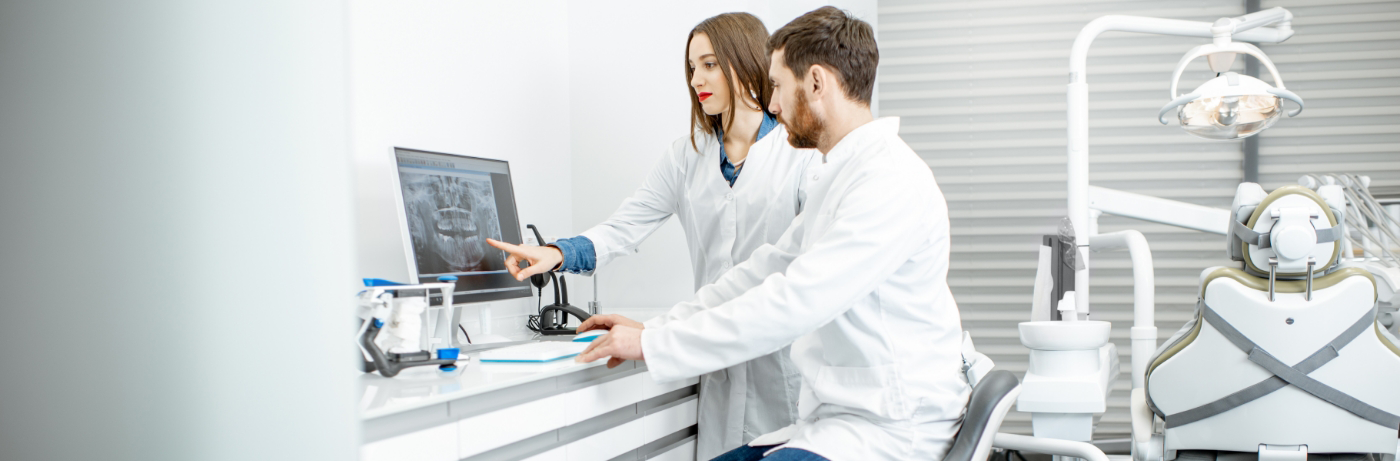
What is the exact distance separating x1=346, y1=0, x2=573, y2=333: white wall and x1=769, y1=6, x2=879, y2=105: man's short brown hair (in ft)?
3.14

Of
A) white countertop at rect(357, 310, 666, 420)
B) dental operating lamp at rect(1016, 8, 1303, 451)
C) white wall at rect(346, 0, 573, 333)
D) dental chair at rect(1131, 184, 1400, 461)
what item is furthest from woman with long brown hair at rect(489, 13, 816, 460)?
dental chair at rect(1131, 184, 1400, 461)

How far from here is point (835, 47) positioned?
1.55 meters

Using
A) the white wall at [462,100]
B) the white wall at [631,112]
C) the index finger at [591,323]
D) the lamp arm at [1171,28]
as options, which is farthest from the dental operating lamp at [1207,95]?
the white wall at [462,100]

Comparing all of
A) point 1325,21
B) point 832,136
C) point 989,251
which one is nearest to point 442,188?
point 832,136

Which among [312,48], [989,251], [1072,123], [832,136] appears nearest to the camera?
[312,48]

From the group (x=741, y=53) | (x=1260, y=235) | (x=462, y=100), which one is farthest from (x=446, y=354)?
(x=1260, y=235)

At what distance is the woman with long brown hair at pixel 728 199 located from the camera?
1990mm

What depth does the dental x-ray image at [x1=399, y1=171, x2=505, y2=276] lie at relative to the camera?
2.06 metres

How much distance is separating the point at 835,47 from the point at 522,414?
84cm

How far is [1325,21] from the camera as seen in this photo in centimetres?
385

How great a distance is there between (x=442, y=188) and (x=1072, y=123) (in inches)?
78.3

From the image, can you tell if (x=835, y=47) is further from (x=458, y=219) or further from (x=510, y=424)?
(x=458, y=219)

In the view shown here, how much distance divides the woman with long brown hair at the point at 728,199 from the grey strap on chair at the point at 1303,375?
1.02 m

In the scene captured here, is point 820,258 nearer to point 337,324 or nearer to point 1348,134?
point 337,324
